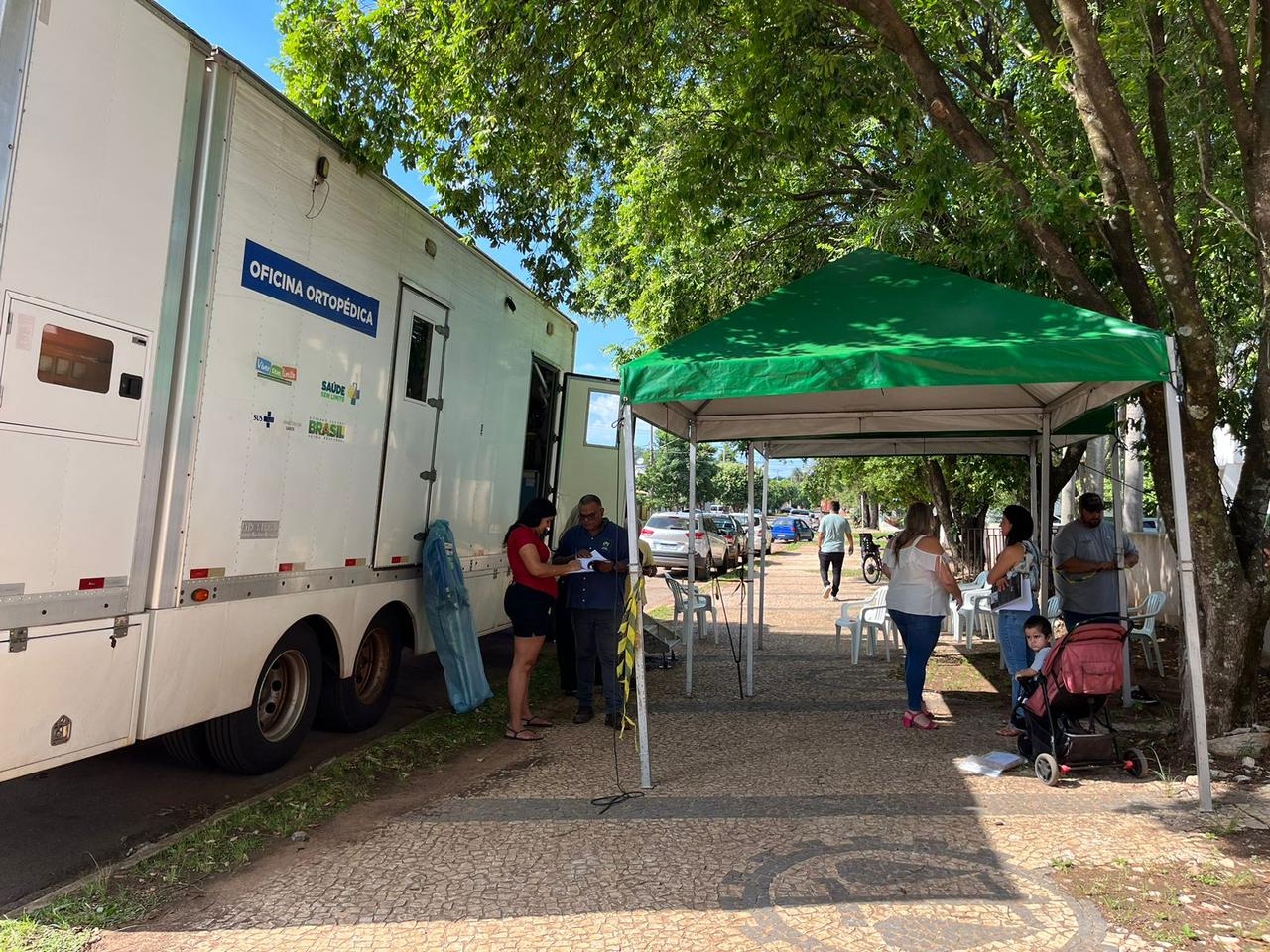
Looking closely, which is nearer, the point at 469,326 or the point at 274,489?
the point at 274,489

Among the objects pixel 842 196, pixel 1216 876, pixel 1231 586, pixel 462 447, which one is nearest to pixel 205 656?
pixel 462 447

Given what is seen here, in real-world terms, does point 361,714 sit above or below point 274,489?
below

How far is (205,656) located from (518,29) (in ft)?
15.6

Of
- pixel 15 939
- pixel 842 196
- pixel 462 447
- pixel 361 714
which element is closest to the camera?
pixel 15 939

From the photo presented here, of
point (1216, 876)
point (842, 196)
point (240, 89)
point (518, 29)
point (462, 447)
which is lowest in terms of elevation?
point (1216, 876)

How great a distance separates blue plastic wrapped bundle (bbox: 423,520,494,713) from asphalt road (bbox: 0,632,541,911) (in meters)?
0.73

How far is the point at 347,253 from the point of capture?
530 cm

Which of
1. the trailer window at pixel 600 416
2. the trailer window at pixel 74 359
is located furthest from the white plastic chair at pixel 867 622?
the trailer window at pixel 74 359

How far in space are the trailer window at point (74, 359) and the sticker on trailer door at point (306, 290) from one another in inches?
37.2

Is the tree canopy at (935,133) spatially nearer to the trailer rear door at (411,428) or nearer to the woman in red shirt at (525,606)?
the trailer rear door at (411,428)

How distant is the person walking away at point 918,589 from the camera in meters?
5.97

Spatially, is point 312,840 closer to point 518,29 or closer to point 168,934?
point 168,934

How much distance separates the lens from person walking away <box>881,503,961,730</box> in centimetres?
597

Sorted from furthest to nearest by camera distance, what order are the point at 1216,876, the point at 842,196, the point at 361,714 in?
the point at 842,196 → the point at 361,714 → the point at 1216,876
